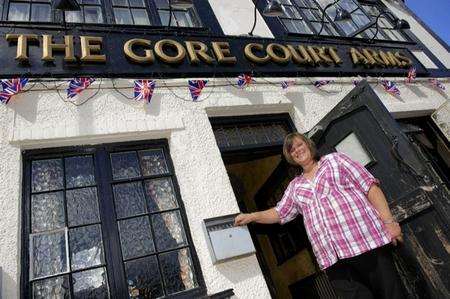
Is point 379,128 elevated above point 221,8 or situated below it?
below

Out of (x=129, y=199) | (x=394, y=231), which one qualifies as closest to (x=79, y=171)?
(x=129, y=199)

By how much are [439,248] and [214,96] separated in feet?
10.5

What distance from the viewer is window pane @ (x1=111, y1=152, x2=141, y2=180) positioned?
13.3ft

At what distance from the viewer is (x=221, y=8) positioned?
22.0 feet

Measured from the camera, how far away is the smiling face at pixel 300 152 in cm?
343

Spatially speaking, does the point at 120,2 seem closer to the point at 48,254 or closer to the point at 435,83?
the point at 48,254

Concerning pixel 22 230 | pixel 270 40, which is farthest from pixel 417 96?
pixel 22 230

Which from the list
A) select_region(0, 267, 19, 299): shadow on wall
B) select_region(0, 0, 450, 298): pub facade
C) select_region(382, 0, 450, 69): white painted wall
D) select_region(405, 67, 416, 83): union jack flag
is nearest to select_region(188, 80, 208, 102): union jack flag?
select_region(0, 0, 450, 298): pub facade

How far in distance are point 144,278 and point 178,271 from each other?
0.35 meters

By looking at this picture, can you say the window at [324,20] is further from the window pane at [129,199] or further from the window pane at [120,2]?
the window pane at [129,199]

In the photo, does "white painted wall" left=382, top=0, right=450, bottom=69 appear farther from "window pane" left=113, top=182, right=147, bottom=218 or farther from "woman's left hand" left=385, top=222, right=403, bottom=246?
"window pane" left=113, top=182, right=147, bottom=218

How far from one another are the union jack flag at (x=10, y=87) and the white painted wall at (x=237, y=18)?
11.4ft

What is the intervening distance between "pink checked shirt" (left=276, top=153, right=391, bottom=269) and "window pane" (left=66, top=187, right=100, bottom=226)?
85.2 inches

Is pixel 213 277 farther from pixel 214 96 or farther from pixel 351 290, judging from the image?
pixel 214 96
